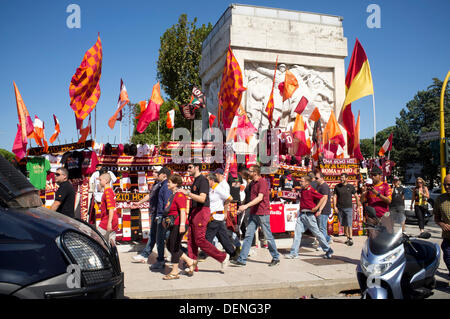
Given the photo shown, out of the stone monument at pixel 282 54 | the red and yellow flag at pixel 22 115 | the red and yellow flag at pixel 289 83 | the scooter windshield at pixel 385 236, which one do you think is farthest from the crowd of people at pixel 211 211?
the stone monument at pixel 282 54

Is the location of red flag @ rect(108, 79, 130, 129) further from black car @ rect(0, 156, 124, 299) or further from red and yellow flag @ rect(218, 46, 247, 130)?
black car @ rect(0, 156, 124, 299)

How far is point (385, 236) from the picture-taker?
396 cm

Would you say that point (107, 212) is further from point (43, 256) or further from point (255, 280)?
point (43, 256)

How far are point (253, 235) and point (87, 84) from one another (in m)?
6.36

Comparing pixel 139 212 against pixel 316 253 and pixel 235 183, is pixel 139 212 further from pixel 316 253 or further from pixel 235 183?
pixel 316 253

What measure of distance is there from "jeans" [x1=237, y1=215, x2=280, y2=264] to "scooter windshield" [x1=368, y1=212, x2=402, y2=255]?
296cm

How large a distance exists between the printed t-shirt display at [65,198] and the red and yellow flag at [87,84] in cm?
455

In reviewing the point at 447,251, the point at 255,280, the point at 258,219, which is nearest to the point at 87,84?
the point at 258,219

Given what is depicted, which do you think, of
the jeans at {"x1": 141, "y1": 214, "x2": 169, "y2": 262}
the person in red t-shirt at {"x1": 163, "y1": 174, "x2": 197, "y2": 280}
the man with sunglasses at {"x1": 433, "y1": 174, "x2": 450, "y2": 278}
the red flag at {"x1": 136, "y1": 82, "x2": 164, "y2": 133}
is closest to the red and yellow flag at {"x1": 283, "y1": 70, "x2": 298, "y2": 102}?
the red flag at {"x1": 136, "y1": 82, "x2": 164, "y2": 133}

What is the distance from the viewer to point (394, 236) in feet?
12.9

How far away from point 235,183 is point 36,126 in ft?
27.8

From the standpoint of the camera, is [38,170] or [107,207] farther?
[38,170]

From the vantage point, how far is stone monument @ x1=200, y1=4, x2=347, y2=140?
2120 cm
